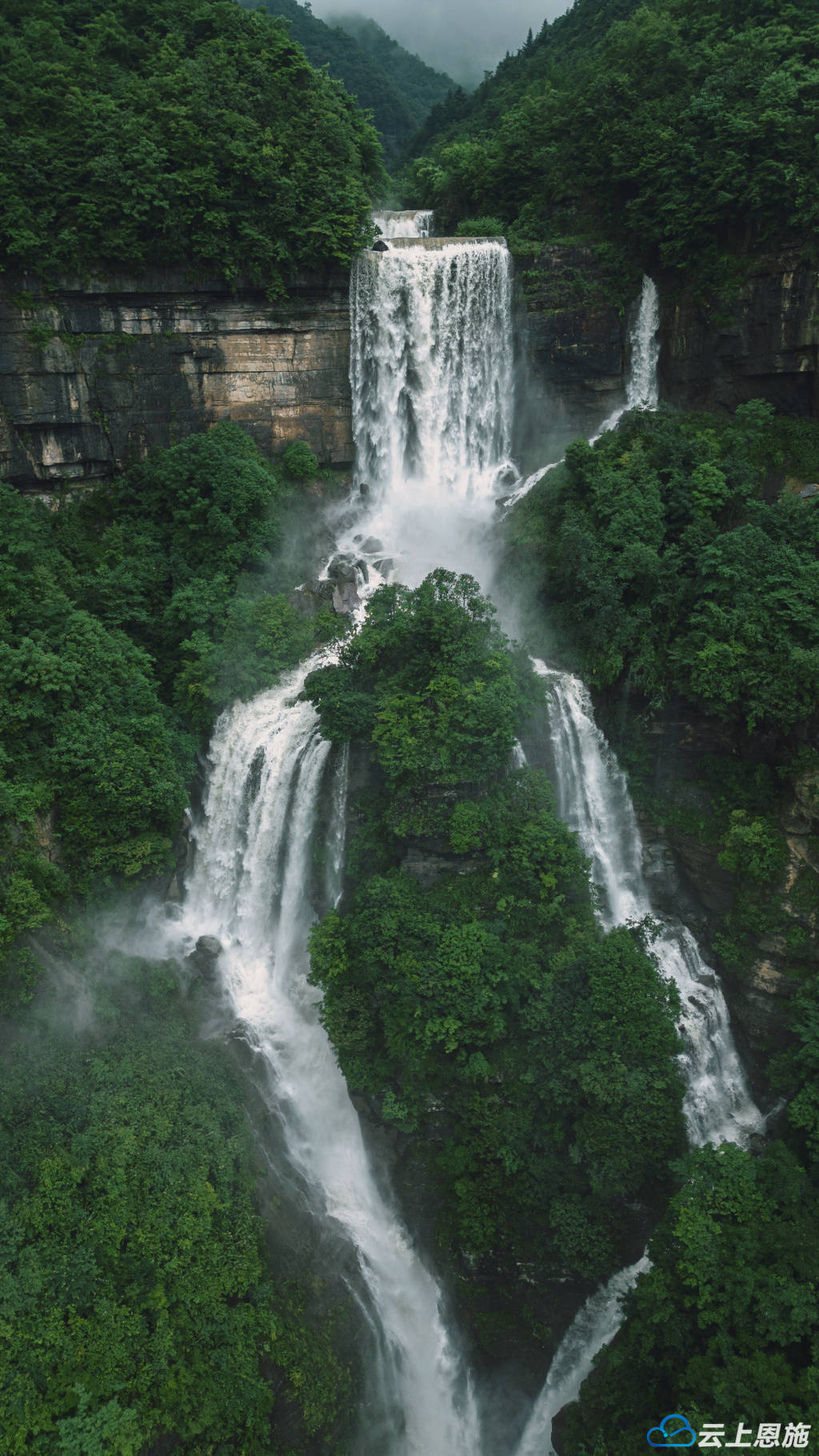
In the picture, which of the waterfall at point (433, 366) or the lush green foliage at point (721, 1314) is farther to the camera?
the waterfall at point (433, 366)

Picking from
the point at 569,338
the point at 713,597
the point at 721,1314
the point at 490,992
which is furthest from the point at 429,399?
the point at 721,1314

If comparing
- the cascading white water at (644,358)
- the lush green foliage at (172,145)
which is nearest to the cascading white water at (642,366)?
the cascading white water at (644,358)

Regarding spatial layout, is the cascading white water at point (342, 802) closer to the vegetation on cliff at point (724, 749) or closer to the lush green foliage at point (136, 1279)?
the lush green foliage at point (136, 1279)

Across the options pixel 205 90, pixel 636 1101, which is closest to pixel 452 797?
pixel 636 1101

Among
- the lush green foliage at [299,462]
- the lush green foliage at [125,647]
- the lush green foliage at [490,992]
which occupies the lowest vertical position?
the lush green foliage at [490,992]

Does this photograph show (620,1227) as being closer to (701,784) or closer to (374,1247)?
(374,1247)

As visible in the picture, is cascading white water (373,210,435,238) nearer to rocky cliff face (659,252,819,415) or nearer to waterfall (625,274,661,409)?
waterfall (625,274,661,409)
